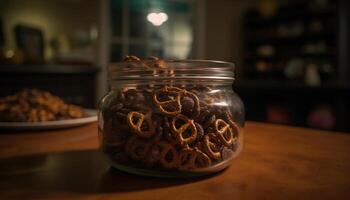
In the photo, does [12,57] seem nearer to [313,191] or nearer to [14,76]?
[14,76]

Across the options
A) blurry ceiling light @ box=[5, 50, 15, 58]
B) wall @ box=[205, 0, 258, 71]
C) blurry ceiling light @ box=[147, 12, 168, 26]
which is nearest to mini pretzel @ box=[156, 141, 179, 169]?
blurry ceiling light @ box=[147, 12, 168, 26]

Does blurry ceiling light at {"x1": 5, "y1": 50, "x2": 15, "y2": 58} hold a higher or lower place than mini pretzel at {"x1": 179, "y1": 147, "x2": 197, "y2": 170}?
higher

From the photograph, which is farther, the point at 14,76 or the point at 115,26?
the point at 115,26

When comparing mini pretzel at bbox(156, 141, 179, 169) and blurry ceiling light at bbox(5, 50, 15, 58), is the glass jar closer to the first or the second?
mini pretzel at bbox(156, 141, 179, 169)

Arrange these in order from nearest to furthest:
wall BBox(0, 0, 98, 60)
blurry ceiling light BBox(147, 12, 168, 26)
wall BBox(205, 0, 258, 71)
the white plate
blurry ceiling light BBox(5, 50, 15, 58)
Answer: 1. the white plate
2. blurry ceiling light BBox(147, 12, 168, 26)
3. blurry ceiling light BBox(5, 50, 15, 58)
4. wall BBox(0, 0, 98, 60)
5. wall BBox(205, 0, 258, 71)

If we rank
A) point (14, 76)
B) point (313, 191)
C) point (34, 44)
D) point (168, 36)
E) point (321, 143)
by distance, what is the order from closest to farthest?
point (313, 191), point (321, 143), point (14, 76), point (34, 44), point (168, 36)

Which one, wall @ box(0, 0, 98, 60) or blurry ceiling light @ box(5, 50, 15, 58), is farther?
wall @ box(0, 0, 98, 60)

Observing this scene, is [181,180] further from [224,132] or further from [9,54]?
[9,54]

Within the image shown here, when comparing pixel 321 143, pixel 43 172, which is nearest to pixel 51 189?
pixel 43 172
